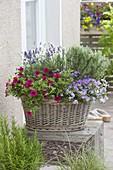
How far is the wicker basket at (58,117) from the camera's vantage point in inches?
111

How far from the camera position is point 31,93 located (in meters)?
2.69

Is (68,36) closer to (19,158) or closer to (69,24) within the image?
(69,24)

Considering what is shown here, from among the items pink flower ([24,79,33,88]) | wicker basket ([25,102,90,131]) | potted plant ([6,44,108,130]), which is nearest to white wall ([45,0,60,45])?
potted plant ([6,44,108,130])

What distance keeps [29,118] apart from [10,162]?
435 mm

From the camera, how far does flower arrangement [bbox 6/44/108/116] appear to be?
2738 mm

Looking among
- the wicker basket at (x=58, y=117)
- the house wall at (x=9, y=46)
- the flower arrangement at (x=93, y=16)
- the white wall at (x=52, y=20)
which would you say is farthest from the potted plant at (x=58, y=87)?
the flower arrangement at (x=93, y=16)

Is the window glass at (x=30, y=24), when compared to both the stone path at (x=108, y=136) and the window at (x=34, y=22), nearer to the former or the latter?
the window at (x=34, y=22)

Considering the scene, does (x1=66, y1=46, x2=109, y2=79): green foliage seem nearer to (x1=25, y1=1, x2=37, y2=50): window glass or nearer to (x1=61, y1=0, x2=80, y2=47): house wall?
(x1=25, y1=1, x2=37, y2=50): window glass

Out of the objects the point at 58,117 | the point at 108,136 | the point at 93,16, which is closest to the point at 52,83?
the point at 58,117

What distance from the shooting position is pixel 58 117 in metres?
2.85

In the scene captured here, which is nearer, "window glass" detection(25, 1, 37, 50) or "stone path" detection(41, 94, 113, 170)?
"window glass" detection(25, 1, 37, 50)

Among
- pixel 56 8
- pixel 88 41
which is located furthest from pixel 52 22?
pixel 88 41

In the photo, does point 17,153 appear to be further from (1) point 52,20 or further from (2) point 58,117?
(1) point 52,20

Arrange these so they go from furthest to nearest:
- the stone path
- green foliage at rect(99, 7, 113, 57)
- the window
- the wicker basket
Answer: green foliage at rect(99, 7, 113, 57), the stone path, the window, the wicker basket
